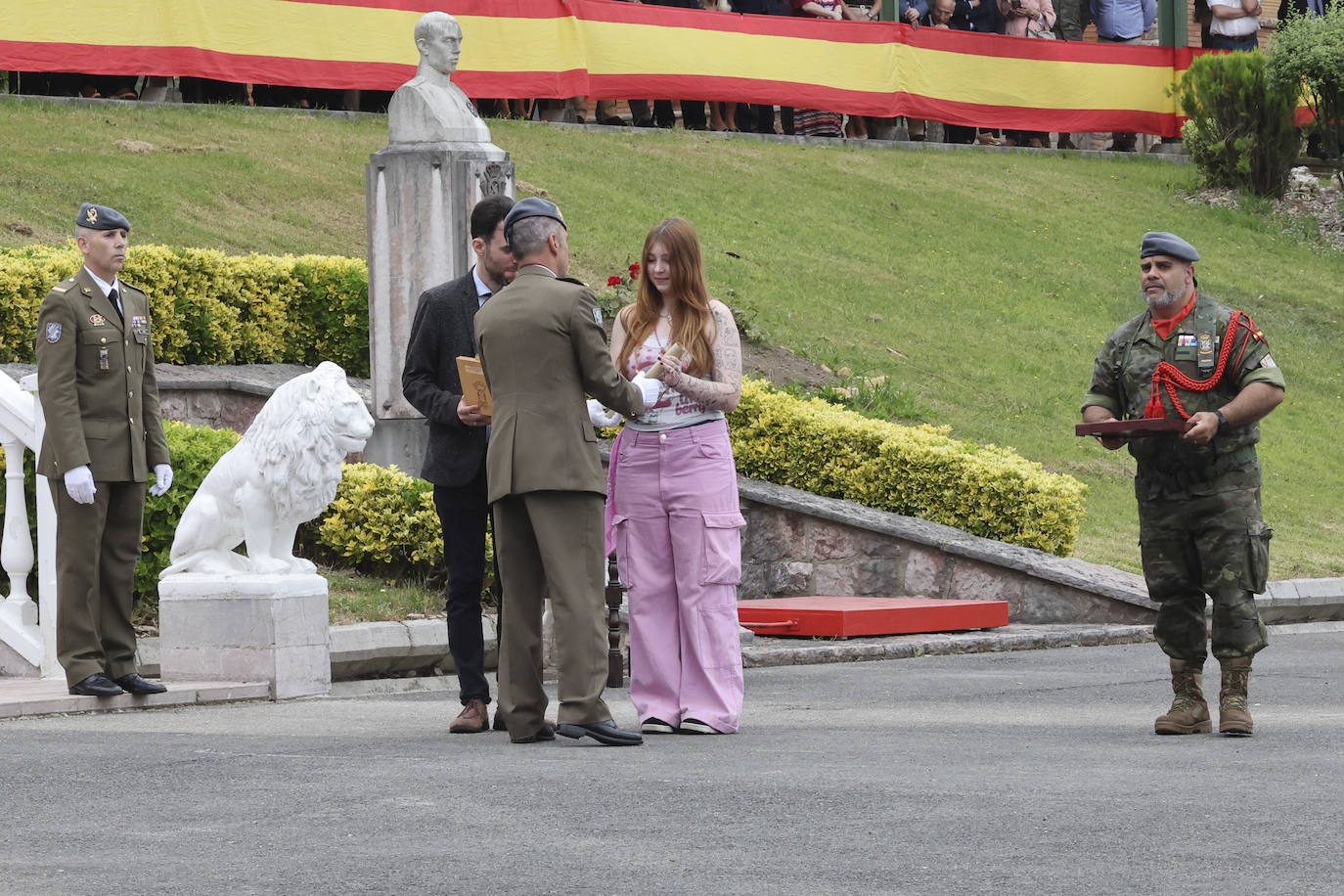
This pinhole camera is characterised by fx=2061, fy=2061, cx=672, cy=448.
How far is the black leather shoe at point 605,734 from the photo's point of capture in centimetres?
754

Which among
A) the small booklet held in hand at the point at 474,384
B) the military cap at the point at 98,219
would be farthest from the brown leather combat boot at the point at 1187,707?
the military cap at the point at 98,219

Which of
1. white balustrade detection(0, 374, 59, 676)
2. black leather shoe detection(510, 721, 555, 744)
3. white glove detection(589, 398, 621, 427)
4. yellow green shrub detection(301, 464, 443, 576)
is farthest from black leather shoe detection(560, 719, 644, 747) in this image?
yellow green shrub detection(301, 464, 443, 576)

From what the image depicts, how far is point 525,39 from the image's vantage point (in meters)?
22.9

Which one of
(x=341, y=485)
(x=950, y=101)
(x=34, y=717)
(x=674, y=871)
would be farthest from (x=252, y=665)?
(x=950, y=101)

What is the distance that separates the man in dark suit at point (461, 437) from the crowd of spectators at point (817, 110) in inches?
542

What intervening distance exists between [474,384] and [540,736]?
1.35 meters

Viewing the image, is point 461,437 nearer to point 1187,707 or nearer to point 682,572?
point 682,572

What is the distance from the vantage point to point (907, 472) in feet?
46.0

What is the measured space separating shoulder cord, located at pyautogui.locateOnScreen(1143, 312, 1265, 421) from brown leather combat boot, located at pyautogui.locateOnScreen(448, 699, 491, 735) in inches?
112

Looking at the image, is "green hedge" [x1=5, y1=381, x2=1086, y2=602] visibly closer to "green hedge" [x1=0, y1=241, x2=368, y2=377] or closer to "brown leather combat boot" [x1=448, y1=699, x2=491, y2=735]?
"green hedge" [x1=0, y1=241, x2=368, y2=377]

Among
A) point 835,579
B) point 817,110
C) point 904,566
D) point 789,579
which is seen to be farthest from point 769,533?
point 817,110

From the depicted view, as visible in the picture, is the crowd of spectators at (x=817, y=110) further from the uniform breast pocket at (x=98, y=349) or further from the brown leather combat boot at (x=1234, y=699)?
the brown leather combat boot at (x=1234, y=699)

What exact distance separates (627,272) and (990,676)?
8.53 m

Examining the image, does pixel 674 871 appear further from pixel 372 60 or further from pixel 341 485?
pixel 372 60
